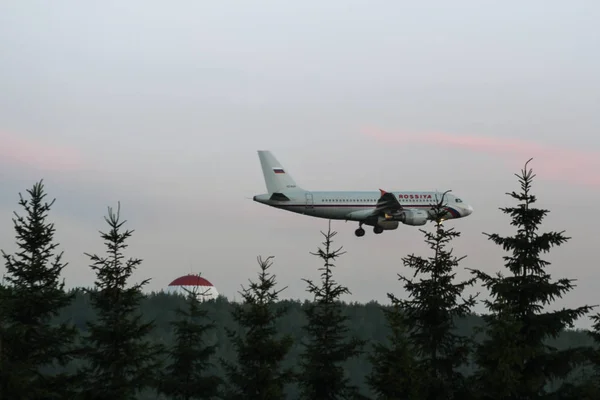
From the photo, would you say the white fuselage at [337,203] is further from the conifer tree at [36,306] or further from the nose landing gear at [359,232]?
the conifer tree at [36,306]

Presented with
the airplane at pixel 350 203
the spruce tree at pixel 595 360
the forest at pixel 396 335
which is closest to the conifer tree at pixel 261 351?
the forest at pixel 396 335

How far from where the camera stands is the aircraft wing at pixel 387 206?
9031 cm

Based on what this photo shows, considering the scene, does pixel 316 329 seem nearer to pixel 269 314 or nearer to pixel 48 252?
pixel 269 314

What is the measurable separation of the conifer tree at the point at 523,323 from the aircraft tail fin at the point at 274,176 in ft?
196

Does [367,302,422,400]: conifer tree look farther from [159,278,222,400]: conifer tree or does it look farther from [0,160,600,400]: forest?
[159,278,222,400]: conifer tree

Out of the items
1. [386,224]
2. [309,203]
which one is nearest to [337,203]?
[309,203]

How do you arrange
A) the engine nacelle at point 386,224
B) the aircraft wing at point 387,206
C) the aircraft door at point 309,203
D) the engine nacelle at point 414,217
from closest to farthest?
1. the aircraft wing at point 387,206
2. the engine nacelle at point 414,217
3. the aircraft door at point 309,203
4. the engine nacelle at point 386,224

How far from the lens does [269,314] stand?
3653cm

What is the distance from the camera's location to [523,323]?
32.9 metres

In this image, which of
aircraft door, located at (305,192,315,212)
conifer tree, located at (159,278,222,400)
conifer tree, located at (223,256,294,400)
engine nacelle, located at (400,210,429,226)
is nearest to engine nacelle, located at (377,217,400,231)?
engine nacelle, located at (400,210,429,226)

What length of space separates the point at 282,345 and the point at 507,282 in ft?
28.6

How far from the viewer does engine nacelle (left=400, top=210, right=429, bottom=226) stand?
90438 millimetres

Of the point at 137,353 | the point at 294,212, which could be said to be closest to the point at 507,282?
the point at 137,353

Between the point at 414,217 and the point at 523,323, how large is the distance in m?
57.5
